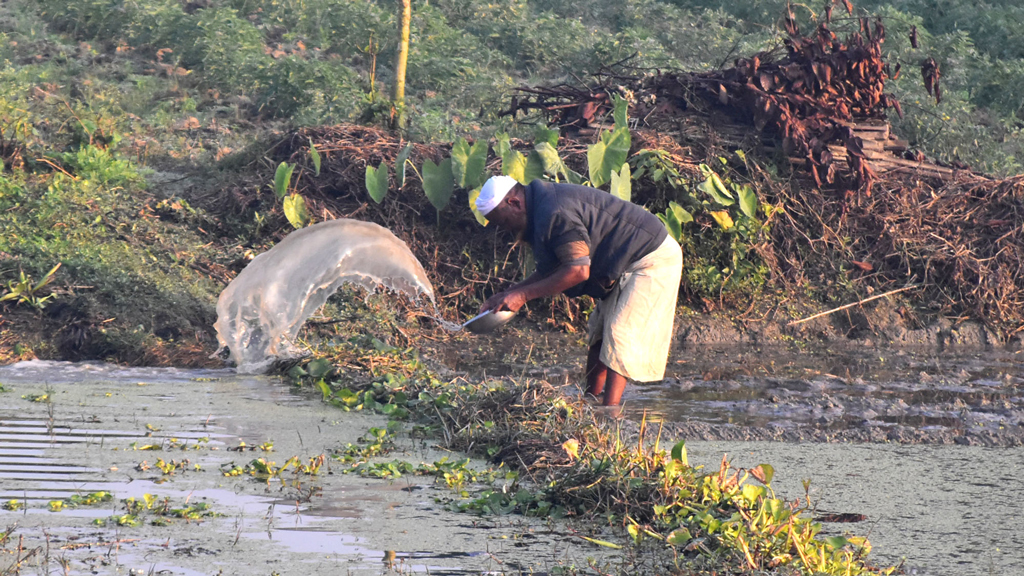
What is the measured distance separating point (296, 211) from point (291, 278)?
2042mm

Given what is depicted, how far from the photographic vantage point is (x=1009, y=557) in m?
4.00

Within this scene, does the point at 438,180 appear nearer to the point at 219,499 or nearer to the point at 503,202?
the point at 503,202

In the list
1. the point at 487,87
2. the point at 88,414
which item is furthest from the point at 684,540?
the point at 487,87

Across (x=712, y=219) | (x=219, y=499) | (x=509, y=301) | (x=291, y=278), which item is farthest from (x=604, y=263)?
(x=712, y=219)

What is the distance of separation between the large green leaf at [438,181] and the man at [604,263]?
295cm

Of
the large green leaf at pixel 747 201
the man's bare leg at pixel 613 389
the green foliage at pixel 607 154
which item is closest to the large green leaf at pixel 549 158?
the green foliage at pixel 607 154

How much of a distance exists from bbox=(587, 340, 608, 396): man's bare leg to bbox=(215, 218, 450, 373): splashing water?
127cm

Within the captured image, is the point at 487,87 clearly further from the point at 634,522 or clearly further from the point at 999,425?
the point at 634,522

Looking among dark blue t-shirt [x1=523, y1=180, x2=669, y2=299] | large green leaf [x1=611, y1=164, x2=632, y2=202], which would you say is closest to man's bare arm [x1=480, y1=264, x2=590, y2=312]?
dark blue t-shirt [x1=523, y1=180, x2=669, y2=299]

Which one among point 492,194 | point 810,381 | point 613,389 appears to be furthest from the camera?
point 810,381

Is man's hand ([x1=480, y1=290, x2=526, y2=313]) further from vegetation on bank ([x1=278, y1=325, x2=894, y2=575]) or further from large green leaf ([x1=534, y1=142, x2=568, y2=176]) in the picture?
large green leaf ([x1=534, y1=142, x2=568, y2=176])

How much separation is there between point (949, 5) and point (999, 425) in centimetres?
1407

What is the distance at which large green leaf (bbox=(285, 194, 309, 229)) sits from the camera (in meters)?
9.26

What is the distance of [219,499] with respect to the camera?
438 centimetres
